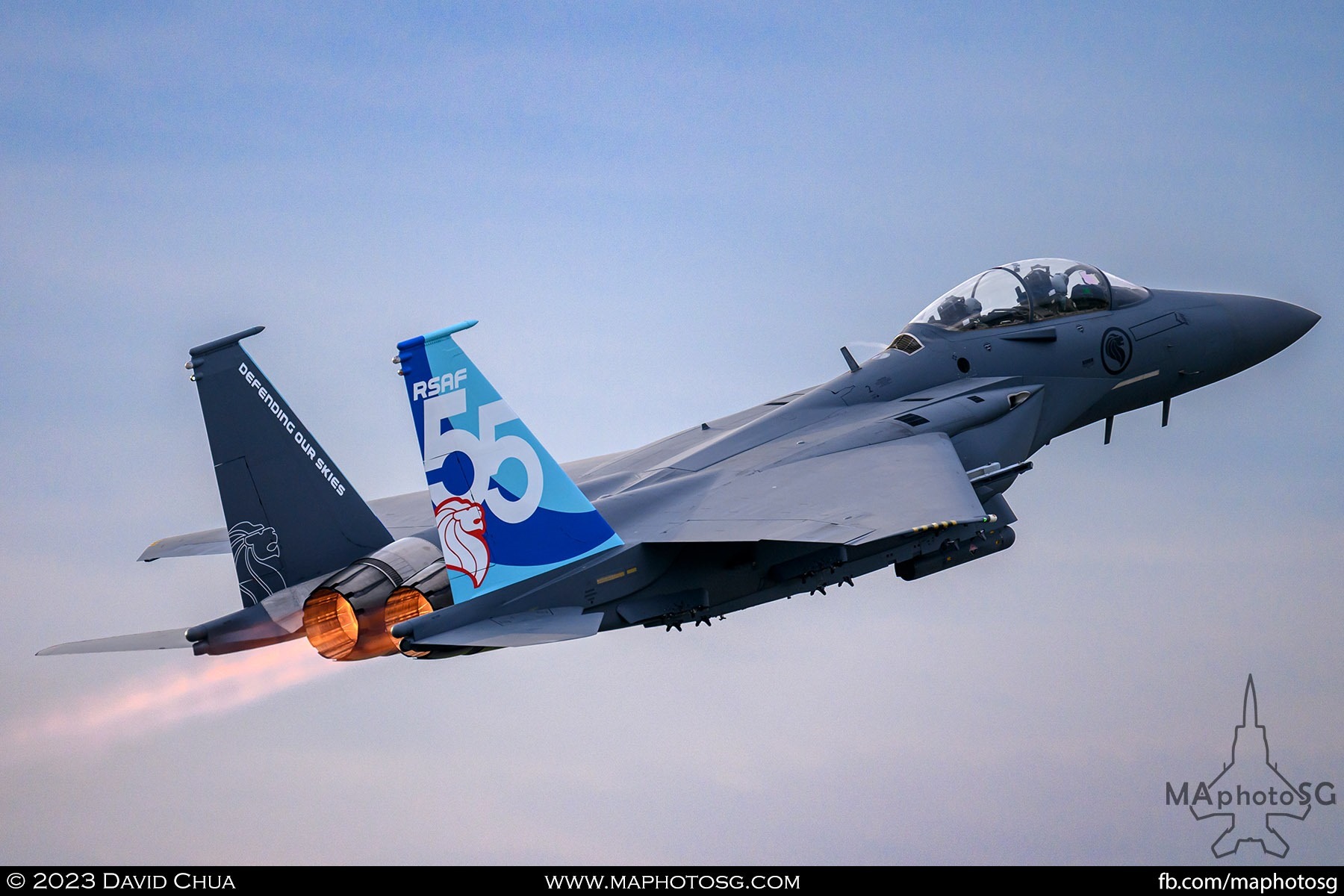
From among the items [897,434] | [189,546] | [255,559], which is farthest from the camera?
[189,546]

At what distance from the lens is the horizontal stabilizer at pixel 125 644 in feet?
41.1

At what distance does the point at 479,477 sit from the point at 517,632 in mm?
1378

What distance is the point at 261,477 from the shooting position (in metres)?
12.8

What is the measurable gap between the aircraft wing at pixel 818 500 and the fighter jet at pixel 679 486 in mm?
32

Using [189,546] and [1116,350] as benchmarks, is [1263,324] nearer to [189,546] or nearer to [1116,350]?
[1116,350]

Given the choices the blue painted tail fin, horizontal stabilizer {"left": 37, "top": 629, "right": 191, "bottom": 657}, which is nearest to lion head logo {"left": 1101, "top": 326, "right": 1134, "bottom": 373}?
the blue painted tail fin

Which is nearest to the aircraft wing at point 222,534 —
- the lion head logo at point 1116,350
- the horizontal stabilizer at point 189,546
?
the horizontal stabilizer at point 189,546

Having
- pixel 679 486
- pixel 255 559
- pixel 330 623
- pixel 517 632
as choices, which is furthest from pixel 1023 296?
pixel 255 559

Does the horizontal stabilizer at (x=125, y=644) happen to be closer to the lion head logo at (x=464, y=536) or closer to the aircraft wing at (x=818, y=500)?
the lion head logo at (x=464, y=536)

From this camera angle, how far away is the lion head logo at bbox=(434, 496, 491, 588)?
1193cm

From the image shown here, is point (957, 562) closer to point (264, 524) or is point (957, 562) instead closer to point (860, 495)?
point (860, 495)

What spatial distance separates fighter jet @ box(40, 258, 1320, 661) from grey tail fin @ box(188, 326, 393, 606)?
0.05 ft

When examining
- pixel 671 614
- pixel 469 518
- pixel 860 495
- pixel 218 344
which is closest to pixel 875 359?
pixel 860 495

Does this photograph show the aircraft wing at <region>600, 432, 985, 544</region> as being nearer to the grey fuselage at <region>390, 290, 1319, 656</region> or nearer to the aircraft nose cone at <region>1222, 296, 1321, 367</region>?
the grey fuselage at <region>390, 290, 1319, 656</region>
